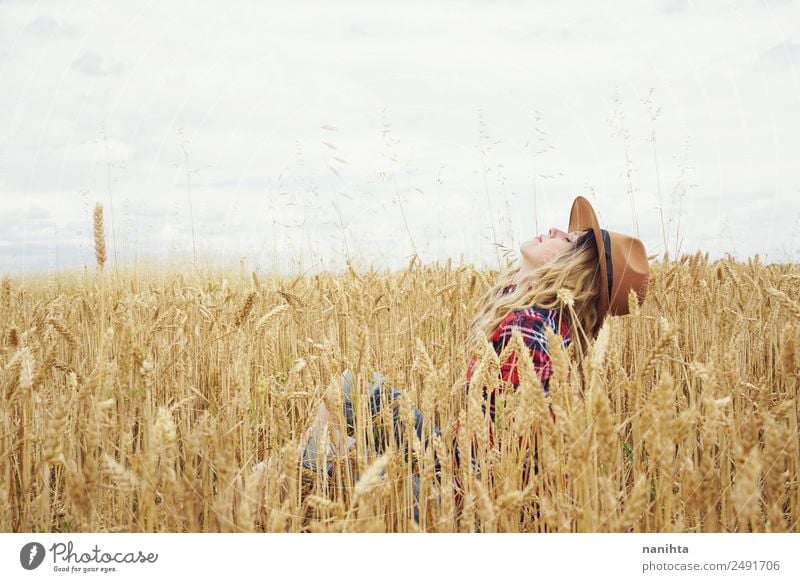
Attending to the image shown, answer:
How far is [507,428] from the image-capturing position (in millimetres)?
1356

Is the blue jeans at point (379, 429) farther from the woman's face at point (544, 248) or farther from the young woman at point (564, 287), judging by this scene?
the woman's face at point (544, 248)

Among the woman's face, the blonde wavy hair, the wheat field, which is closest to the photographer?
the wheat field

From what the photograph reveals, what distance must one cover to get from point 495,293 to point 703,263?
1169 mm

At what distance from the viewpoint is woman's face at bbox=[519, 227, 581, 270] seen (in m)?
2.13

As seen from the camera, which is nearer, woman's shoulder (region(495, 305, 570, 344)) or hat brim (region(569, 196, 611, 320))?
woman's shoulder (region(495, 305, 570, 344))

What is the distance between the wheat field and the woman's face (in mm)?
400

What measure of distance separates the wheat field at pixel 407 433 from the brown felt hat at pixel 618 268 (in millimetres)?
294

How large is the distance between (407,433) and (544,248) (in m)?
1.17

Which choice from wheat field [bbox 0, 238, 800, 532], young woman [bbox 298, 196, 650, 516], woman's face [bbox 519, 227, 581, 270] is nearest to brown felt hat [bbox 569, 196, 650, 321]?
young woman [bbox 298, 196, 650, 516]

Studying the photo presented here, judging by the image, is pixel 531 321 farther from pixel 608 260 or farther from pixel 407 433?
pixel 407 433

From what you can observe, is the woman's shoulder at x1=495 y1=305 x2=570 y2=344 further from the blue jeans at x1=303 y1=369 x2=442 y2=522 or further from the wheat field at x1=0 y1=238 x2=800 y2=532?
the blue jeans at x1=303 y1=369 x2=442 y2=522
